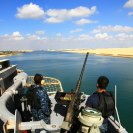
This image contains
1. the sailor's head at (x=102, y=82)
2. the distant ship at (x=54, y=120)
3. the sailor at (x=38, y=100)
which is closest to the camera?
the distant ship at (x=54, y=120)

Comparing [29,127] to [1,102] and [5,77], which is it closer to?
[1,102]

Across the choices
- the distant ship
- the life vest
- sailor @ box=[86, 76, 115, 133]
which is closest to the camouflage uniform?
the distant ship

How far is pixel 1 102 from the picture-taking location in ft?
21.9

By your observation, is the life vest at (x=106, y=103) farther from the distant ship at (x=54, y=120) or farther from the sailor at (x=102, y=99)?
the distant ship at (x=54, y=120)

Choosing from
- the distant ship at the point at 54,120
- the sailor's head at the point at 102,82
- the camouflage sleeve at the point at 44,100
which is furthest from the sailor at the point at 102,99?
the camouflage sleeve at the point at 44,100

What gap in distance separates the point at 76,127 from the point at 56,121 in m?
2.23

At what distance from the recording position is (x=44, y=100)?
21.4 ft

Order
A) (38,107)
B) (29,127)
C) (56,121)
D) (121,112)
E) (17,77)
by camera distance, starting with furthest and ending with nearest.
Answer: (121,112) → (17,77) → (56,121) → (38,107) → (29,127)

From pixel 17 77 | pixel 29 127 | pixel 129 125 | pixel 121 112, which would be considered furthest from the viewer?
pixel 121 112

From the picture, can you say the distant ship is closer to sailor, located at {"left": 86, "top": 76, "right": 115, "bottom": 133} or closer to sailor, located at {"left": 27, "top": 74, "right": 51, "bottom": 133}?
sailor, located at {"left": 86, "top": 76, "right": 115, "bottom": 133}

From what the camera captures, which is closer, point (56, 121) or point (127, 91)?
point (56, 121)

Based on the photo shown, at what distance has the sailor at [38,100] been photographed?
6.38m

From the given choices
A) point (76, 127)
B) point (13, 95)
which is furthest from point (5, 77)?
point (76, 127)

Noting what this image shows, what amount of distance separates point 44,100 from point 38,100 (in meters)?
0.16
